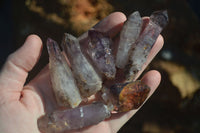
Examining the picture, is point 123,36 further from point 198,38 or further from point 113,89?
point 198,38

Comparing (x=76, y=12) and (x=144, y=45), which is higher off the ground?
(x=76, y=12)

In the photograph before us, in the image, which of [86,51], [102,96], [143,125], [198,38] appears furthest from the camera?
[198,38]

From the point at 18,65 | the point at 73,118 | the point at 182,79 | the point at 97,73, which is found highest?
the point at 18,65

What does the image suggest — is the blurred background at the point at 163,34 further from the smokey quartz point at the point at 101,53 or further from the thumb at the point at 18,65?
the thumb at the point at 18,65

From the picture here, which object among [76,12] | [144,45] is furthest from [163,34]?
[76,12]

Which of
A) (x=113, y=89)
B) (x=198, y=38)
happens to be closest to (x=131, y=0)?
(x=198, y=38)

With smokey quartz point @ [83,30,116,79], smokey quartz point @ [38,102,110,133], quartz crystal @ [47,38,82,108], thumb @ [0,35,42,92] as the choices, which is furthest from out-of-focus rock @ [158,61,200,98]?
thumb @ [0,35,42,92]

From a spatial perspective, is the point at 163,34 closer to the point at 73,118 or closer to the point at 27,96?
the point at 73,118
